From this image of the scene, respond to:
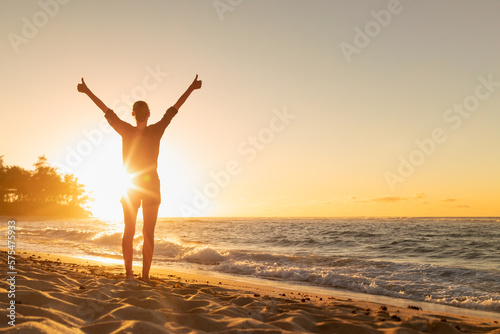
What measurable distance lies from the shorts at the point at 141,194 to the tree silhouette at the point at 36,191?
75287 mm

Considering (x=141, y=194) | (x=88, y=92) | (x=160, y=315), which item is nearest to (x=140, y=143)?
(x=141, y=194)

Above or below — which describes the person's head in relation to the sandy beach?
above

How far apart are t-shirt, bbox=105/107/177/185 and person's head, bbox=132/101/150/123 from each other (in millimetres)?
134

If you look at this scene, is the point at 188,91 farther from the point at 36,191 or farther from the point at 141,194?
the point at 36,191

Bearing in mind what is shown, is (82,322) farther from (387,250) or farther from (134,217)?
(387,250)

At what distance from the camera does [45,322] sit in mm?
2469

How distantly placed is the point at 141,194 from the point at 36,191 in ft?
267

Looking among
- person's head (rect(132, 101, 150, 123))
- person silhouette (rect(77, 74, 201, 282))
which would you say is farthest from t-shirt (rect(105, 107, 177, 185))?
person's head (rect(132, 101, 150, 123))

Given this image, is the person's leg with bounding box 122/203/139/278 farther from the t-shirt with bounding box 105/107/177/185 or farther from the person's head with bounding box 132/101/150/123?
the person's head with bounding box 132/101/150/123

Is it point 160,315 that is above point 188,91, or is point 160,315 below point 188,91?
below

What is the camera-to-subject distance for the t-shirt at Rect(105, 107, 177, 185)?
4.63 metres

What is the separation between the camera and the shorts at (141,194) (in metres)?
4.62

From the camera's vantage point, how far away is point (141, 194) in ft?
15.2

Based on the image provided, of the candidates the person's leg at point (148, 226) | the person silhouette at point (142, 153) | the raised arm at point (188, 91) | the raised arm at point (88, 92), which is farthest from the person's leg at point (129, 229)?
the raised arm at point (188, 91)
